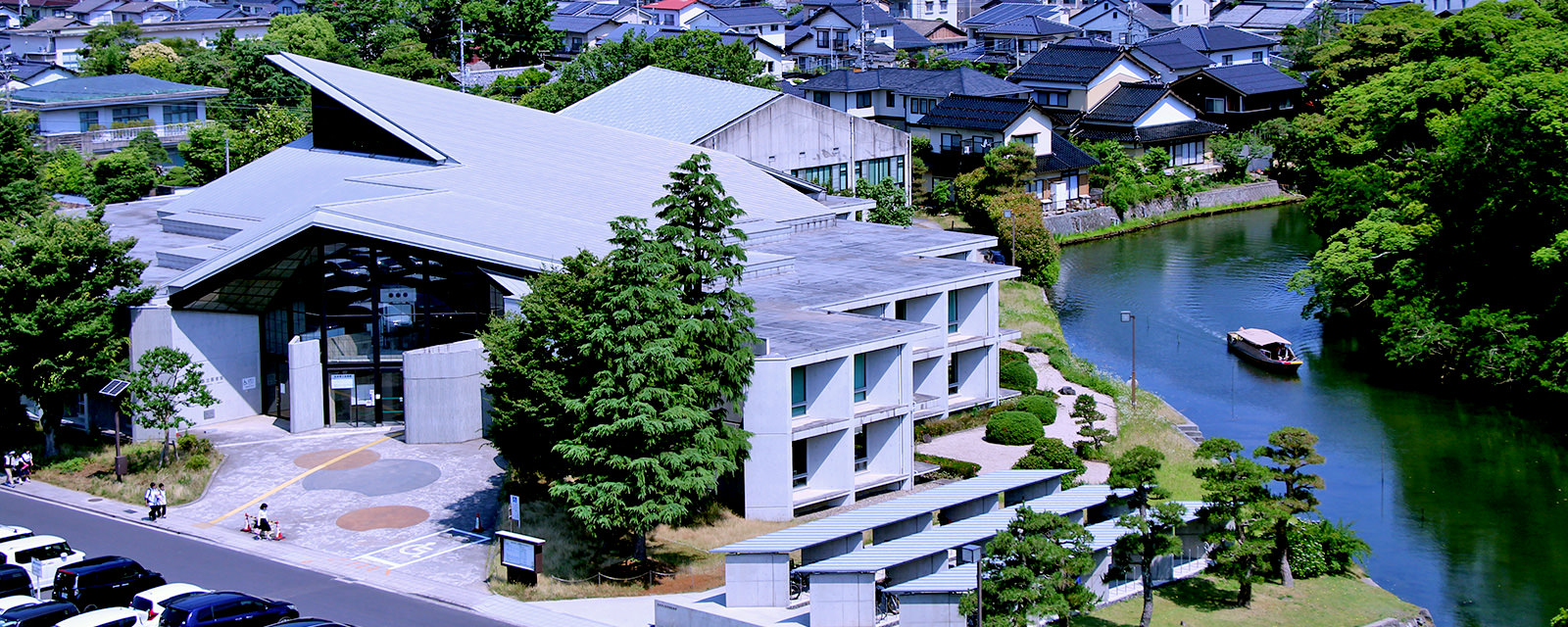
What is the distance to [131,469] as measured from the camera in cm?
4209

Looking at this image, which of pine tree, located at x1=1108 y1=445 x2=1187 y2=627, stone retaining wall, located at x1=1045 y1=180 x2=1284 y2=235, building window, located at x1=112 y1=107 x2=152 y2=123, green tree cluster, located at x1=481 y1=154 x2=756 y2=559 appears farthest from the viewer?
building window, located at x1=112 y1=107 x2=152 y2=123

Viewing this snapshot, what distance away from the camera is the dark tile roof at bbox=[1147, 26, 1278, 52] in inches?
4503

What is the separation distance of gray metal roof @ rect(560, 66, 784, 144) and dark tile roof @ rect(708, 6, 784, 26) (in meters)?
57.0

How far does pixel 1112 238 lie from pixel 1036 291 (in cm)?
1808

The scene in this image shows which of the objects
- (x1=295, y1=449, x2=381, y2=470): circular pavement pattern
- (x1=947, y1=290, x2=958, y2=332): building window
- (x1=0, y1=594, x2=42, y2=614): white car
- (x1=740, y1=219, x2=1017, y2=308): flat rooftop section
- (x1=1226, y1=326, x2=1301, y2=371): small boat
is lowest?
(x1=0, y1=594, x2=42, y2=614): white car

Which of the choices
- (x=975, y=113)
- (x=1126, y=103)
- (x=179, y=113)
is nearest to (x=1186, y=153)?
(x=1126, y=103)

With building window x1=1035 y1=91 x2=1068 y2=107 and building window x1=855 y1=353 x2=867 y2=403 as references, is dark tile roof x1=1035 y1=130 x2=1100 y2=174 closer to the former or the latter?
building window x1=1035 y1=91 x2=1068 y2=107

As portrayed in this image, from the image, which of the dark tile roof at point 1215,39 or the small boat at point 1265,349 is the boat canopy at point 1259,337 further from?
the dark tile roof at point 1215,39

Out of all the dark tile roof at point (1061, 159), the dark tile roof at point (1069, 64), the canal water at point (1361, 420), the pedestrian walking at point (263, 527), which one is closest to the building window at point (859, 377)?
the canal water at point (1361, 420)

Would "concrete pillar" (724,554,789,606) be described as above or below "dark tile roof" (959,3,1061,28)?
below

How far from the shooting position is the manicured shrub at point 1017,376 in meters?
49.2

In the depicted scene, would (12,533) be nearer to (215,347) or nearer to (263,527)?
(263,527)

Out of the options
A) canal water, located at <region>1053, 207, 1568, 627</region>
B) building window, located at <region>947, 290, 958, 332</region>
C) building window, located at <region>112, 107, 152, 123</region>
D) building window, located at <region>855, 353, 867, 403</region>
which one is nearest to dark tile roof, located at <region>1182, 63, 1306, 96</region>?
canal water, located at <region>1053, 207, 1568, 627</region>

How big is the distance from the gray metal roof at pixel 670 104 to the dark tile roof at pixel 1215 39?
173ft
